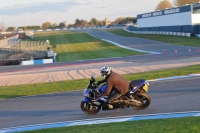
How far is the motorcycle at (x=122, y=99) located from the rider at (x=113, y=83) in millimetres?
128

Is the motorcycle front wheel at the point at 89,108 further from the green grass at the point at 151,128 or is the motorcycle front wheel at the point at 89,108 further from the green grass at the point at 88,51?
the green grass at the point at 88,51

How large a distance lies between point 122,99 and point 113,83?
2.20 feet

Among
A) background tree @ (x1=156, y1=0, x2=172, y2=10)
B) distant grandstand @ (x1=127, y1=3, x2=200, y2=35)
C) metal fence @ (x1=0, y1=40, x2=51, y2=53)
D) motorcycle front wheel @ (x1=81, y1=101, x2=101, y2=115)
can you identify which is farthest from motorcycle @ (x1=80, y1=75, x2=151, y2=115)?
background tree @ (x1=156, y1=0, x2=172, y2=10)

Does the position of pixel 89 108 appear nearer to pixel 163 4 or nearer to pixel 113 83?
pixel 113 83

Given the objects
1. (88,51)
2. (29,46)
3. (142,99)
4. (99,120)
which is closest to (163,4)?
(88,51)

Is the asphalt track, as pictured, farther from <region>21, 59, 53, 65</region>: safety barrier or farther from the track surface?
<region>21, 59, 53, 65</region>: safety barrier

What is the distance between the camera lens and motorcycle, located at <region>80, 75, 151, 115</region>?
1231 centimetres

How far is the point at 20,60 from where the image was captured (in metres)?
49.1

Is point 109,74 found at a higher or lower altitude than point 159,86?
higher

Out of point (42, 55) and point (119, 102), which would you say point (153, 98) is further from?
point (42, 55)

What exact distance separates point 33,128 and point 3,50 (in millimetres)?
54387

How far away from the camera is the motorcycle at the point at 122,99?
12312mm

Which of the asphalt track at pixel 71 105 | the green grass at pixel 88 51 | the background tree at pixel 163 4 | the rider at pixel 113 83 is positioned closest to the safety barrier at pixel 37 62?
the green grass at pixel 88 51

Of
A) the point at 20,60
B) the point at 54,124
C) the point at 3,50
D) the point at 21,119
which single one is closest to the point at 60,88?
the point at 21,119
